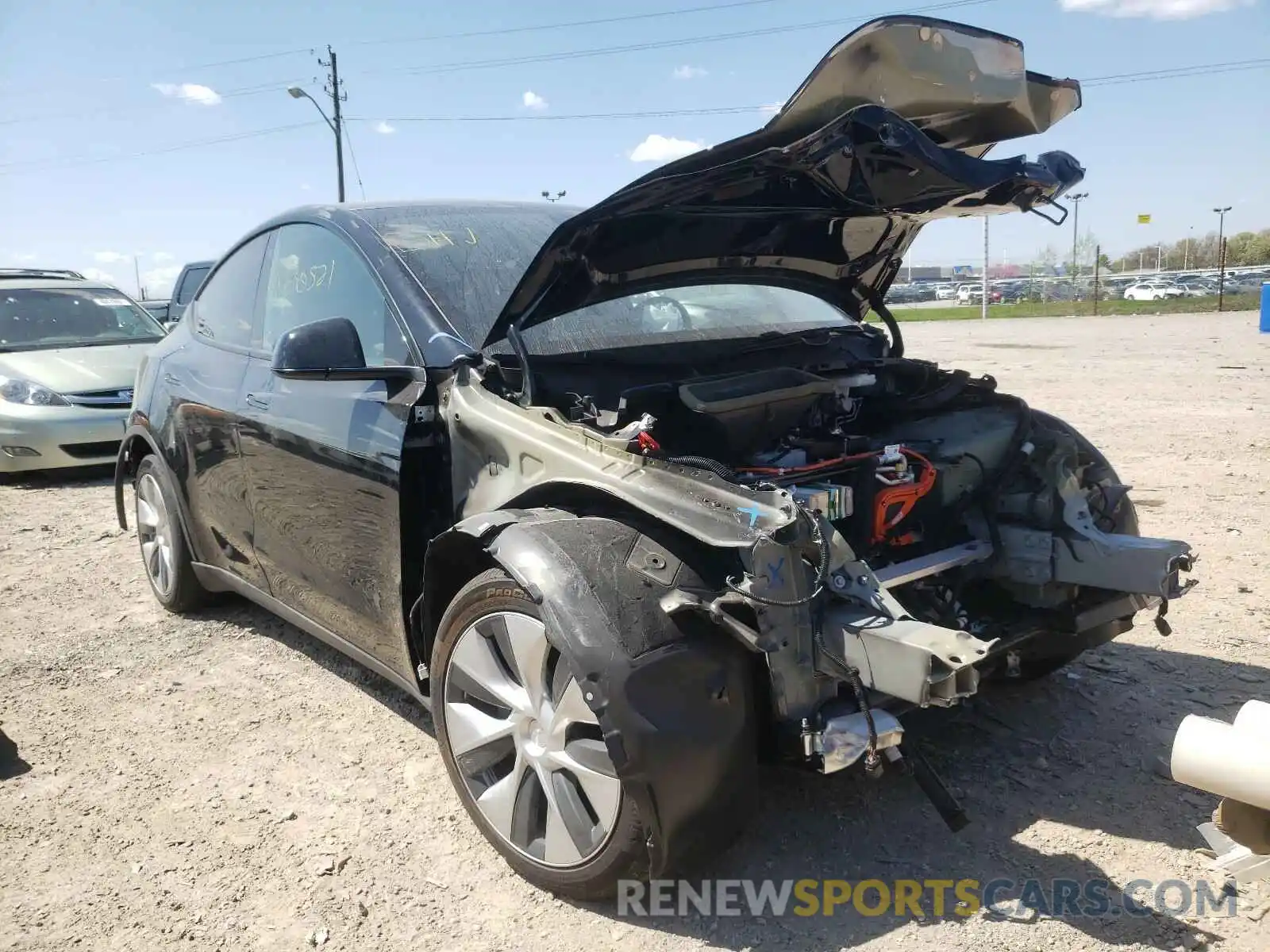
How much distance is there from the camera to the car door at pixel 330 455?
3062mm

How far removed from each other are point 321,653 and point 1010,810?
2.90 m

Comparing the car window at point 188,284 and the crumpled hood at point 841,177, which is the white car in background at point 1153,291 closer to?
the car window at point 188,284

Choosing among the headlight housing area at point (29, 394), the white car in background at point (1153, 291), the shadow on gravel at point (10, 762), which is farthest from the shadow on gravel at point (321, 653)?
the white car in background at point (1153, 291)

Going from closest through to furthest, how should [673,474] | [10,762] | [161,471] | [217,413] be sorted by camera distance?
[673,474] < [10,762] < [217,413] < [161,471]

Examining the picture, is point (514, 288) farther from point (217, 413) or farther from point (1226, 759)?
point (1226, 759)

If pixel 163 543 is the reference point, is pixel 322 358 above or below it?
above

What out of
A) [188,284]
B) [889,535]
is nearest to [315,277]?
[889,535]

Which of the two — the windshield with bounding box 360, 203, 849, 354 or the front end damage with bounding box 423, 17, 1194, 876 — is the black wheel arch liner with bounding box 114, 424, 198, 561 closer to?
the windshield with bounding box 360, 203, 849, 354

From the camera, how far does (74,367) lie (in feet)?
28.5

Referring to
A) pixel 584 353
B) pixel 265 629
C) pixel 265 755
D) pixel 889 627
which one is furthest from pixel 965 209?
pixel 265 629

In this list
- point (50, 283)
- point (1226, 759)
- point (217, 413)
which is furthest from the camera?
point (50, 283)

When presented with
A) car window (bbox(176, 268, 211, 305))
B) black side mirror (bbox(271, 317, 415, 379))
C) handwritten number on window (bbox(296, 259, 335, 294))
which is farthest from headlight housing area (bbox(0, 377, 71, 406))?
black side mirror (bbox(271, 317, 415, 379))

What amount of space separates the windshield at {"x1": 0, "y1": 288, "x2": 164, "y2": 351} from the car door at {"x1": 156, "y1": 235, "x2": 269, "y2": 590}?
560 cm

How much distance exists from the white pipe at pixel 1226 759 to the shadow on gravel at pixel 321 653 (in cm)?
240
